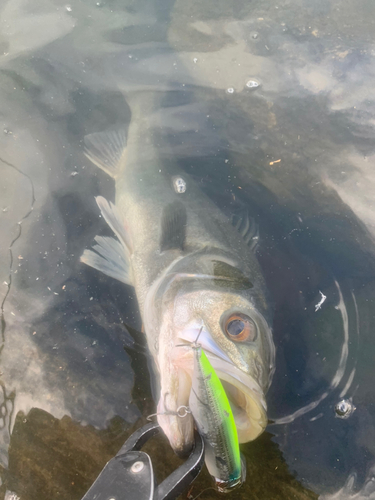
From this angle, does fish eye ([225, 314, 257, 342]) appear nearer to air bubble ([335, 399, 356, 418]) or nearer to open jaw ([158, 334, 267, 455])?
open jaw ([158, 334, 267, 455])

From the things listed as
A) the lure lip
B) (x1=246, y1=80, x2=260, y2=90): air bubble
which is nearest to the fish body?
the lure lip

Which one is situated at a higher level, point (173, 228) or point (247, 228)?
point (173, 228)

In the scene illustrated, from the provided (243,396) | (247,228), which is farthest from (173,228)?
(243,396)

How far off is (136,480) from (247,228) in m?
2.68

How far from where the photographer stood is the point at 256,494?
2.79 metres

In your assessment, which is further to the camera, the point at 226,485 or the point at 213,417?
the point at 226,485

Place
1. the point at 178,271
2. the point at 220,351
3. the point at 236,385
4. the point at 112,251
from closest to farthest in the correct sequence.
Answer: the point at 236,385 < the point at 220,351 < the point at 178,271 < the point at 112,251

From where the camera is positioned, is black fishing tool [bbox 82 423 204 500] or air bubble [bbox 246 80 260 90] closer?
black fishing tool [bbox 82 423 204 500]

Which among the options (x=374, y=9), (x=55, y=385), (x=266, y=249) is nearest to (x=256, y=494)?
(x=55, y=385)

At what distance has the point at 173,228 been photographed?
3498 millimetres

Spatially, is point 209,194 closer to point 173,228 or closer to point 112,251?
point 173,228

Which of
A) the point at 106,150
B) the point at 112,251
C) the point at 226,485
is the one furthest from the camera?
the point at 106,150

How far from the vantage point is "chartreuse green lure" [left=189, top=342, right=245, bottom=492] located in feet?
5.89

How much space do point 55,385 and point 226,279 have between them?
75.3 inches
